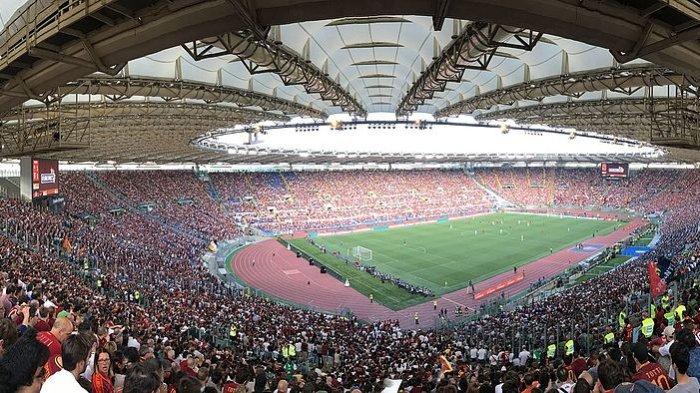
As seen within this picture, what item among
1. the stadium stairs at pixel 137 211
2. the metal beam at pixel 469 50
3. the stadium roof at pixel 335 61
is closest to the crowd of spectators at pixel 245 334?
the stadium roof at pixel 335 61

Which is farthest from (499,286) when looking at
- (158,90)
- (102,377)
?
(102,377)

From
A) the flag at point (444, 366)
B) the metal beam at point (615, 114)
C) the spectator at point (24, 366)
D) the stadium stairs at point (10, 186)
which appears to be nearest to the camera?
the spectator at point (24, 366)

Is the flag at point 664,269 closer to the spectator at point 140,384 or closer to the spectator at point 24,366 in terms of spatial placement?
the spectator at point 140,384

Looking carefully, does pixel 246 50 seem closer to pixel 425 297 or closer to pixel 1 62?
pixel 1 62

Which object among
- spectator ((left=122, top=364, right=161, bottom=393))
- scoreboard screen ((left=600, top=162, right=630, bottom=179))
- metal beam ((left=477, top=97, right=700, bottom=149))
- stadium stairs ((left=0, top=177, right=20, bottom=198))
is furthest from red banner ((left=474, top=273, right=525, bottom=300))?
stadium stairs ((left=0, top=177, right=20, bottom=198))

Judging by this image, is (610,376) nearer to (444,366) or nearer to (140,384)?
(140,384)

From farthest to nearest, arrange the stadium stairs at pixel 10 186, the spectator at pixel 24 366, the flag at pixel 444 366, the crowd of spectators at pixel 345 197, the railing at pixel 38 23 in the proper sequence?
the crowd of spectators at pixel 345 197, the stadium stairs at pixel 10 186, the flag at pixel 444 366, the railing at pixel 38 23, the spectator at pixel 24 366
